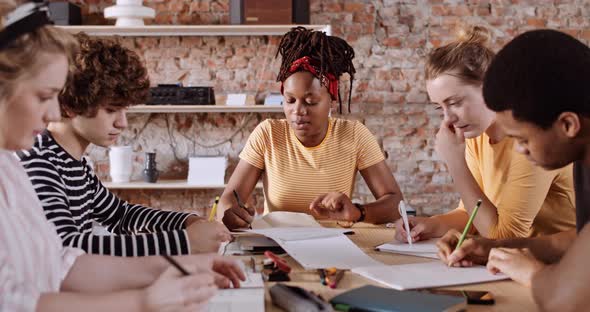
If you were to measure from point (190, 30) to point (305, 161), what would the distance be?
1852 mm

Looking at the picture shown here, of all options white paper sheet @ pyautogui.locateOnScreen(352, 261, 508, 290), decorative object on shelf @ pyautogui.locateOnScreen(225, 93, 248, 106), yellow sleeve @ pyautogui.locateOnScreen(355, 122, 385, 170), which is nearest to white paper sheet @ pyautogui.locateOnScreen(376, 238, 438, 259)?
white paper sheet @ pyautogui.locateOnScreen(352, 261, 508, 290)

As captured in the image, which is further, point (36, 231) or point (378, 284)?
point (378, 284)

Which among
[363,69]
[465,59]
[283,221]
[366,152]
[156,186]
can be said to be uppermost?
[465,59]

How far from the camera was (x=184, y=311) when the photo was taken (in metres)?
0.98

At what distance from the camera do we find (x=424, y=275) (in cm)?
139

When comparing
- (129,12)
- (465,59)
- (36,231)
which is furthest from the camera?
(129,12)

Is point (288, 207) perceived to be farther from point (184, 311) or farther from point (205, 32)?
point (205, 32)

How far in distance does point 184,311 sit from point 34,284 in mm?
258

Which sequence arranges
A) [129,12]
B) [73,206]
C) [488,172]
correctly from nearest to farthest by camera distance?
[73,206] → [488,172] → [129,12]

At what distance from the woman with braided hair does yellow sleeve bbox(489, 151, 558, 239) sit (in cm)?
56

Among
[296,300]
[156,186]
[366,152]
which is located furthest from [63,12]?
[296,300]

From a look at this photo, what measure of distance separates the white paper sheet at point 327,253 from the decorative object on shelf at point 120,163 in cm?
260

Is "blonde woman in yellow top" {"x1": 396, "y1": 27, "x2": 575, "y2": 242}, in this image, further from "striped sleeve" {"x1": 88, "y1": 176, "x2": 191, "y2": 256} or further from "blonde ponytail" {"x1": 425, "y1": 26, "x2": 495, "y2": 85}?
"striped sleeve" {"x1": 88, "y1": 176, "x2": 191, "y2": 256}

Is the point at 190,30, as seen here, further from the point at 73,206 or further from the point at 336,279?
the point at 336,279
